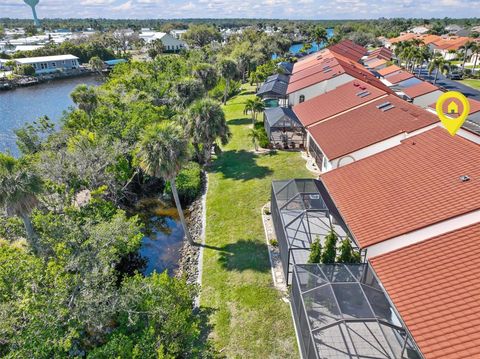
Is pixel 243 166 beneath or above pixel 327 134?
beneath

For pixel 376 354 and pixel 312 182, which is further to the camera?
pixel 312 182

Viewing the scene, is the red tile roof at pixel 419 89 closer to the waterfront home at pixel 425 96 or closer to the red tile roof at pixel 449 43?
the waterfront home at pixel 425 96

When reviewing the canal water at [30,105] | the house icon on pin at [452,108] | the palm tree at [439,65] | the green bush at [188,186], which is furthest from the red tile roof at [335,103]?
the canal water at [30,105]

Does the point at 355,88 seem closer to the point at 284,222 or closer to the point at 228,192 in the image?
the point at 228,192

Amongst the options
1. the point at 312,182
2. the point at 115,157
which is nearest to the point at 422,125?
the point at 312,182

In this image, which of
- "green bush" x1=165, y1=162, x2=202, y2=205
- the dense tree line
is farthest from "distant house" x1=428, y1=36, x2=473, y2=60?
the dense tree line

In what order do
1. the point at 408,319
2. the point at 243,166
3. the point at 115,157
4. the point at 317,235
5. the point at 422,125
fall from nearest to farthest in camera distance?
the point at 408,319
the point at 317,235
the point at 422,125
the point at 115,157
the point at 243,166
